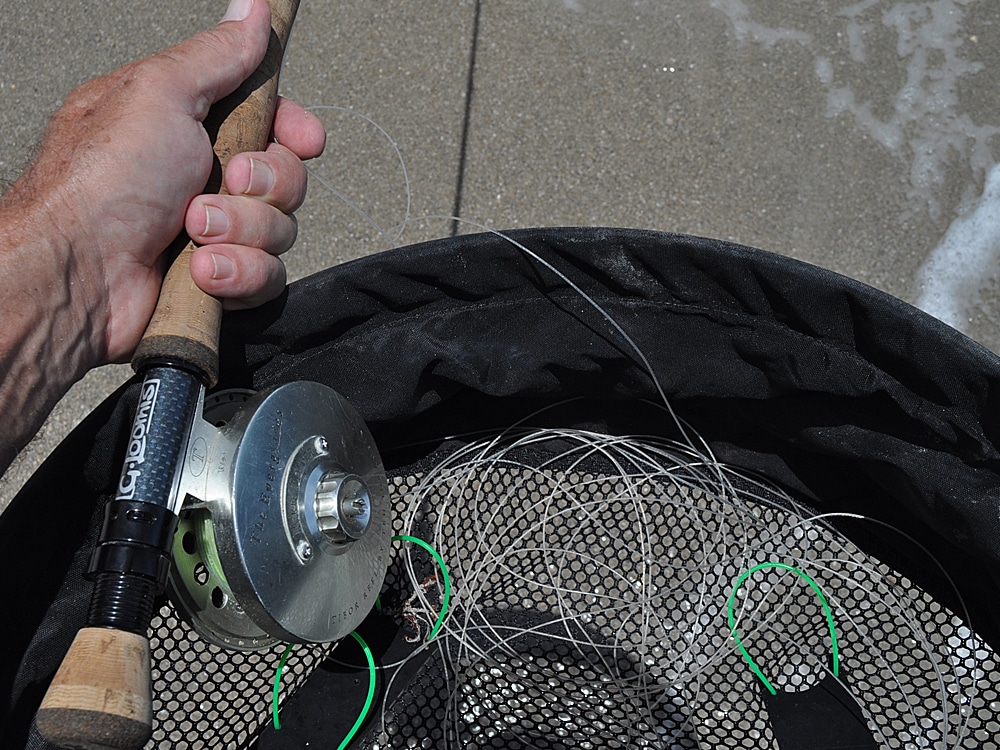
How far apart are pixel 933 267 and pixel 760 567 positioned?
2.13ft

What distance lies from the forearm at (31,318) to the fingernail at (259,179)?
144mm

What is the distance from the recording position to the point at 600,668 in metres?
0.79

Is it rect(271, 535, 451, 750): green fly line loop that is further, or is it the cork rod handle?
rect(271, 535, 451, 750): green fly line loop

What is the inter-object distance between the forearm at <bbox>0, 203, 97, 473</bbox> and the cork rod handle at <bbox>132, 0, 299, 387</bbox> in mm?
93

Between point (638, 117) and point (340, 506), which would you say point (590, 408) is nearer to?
point (340, 506)

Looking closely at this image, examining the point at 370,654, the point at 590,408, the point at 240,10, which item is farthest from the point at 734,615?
the point at 240,10

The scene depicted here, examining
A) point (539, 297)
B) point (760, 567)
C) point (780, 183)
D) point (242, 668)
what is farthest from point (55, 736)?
point (780, 183)

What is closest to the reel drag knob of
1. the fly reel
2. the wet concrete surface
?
the fly reel

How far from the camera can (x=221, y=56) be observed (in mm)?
667

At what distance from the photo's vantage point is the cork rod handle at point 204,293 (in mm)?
538

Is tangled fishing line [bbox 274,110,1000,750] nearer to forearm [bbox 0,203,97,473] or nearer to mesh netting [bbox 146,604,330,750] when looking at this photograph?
mesh netting [bbox 146,604,330,750]

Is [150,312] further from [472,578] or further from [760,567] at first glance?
[760,567]

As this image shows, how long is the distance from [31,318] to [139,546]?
0.25 meters

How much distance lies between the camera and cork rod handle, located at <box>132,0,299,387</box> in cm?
54
